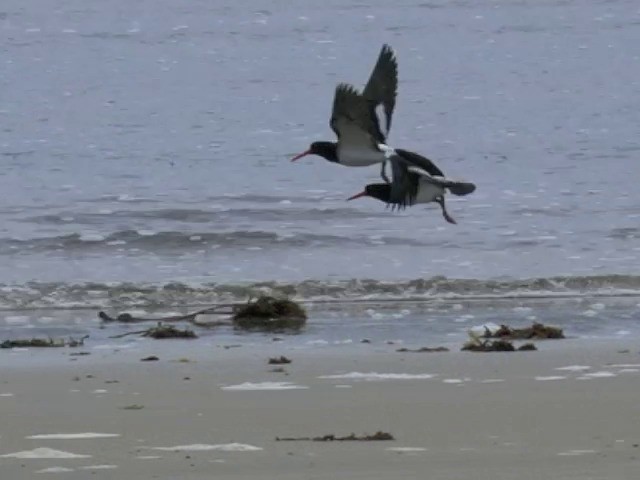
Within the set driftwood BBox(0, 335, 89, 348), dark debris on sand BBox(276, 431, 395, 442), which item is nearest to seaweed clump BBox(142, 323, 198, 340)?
driftwood BBox(0, 335, 89, 348)

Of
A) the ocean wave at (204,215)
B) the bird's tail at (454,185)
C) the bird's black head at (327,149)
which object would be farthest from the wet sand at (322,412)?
the ocean wave at (204,215)

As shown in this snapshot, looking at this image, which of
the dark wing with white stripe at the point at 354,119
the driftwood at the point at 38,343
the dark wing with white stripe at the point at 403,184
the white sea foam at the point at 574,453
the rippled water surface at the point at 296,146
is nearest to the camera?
the white sea foam at the point at 574,453

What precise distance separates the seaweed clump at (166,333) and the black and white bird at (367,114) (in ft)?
6.50

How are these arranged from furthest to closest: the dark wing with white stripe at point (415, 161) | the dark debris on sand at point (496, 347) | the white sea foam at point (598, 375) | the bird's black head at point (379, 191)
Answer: the bird's black head at point (379, 191), the dark wing with white stripe at point (415, 161), the dark debris on sand at point (496, 347), the white sea foam at point (598, 375)

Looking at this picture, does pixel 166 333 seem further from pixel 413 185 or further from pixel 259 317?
pixel 413 185

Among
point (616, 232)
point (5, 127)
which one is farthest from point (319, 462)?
point (5, 127)

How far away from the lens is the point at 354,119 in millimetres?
11062

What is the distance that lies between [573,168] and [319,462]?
13.1m

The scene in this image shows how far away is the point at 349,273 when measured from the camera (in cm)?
1241

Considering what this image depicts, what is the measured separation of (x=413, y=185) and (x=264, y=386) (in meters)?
3.30

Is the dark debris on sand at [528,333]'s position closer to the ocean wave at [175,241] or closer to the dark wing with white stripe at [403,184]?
the dark wing with white stripe at [403,184]

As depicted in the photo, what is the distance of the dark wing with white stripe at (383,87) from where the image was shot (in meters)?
10.7

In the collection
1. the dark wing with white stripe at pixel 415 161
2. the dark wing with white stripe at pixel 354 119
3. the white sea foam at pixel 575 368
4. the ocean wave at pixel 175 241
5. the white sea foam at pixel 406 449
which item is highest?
the dark wing with white stripe at pixel 354 119

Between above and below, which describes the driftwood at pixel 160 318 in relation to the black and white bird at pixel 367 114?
below
